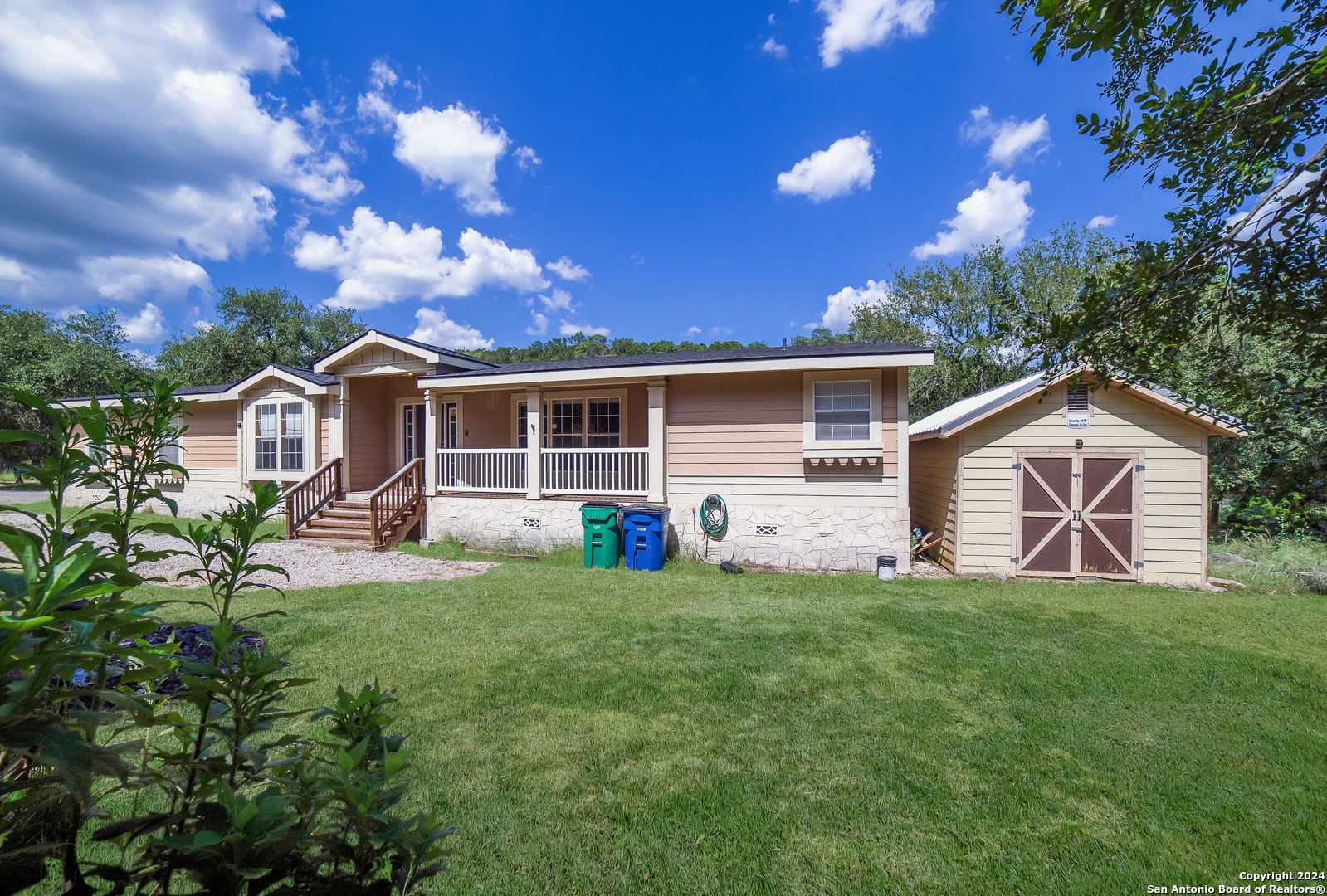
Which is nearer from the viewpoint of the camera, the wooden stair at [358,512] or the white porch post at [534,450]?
the white porch post at [534,450]

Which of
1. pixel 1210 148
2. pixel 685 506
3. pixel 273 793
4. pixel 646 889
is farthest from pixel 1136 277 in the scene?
pixel 685 506

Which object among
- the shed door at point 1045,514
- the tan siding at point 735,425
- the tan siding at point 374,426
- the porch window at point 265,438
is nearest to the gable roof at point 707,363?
the tan siding at point 735,425

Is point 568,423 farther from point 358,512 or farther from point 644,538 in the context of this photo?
point 358,512

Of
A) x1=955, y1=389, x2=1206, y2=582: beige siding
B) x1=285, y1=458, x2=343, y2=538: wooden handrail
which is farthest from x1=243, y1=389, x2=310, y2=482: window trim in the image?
x1=955, y1=389, x2=1206, y2=582: beige siding

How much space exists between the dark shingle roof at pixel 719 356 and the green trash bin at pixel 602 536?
262 centimetres

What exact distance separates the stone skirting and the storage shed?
1235mm

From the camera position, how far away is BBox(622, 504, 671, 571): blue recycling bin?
8891mm

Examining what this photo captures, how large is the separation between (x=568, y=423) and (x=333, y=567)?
508cm

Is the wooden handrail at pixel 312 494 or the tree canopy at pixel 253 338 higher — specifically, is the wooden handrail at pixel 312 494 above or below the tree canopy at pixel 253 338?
below

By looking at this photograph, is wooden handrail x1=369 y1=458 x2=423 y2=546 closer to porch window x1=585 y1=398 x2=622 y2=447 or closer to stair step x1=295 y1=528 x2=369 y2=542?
stair step x1=295 y1=528 x2=369 y2=542

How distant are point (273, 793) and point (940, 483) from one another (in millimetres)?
10363

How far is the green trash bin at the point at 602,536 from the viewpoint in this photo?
9.10m

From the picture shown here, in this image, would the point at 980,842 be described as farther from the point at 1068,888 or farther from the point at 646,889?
the point at 646,889

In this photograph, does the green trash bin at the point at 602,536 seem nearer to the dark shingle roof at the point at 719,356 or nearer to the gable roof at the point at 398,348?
the dark shingle roof at the point at 719,356
